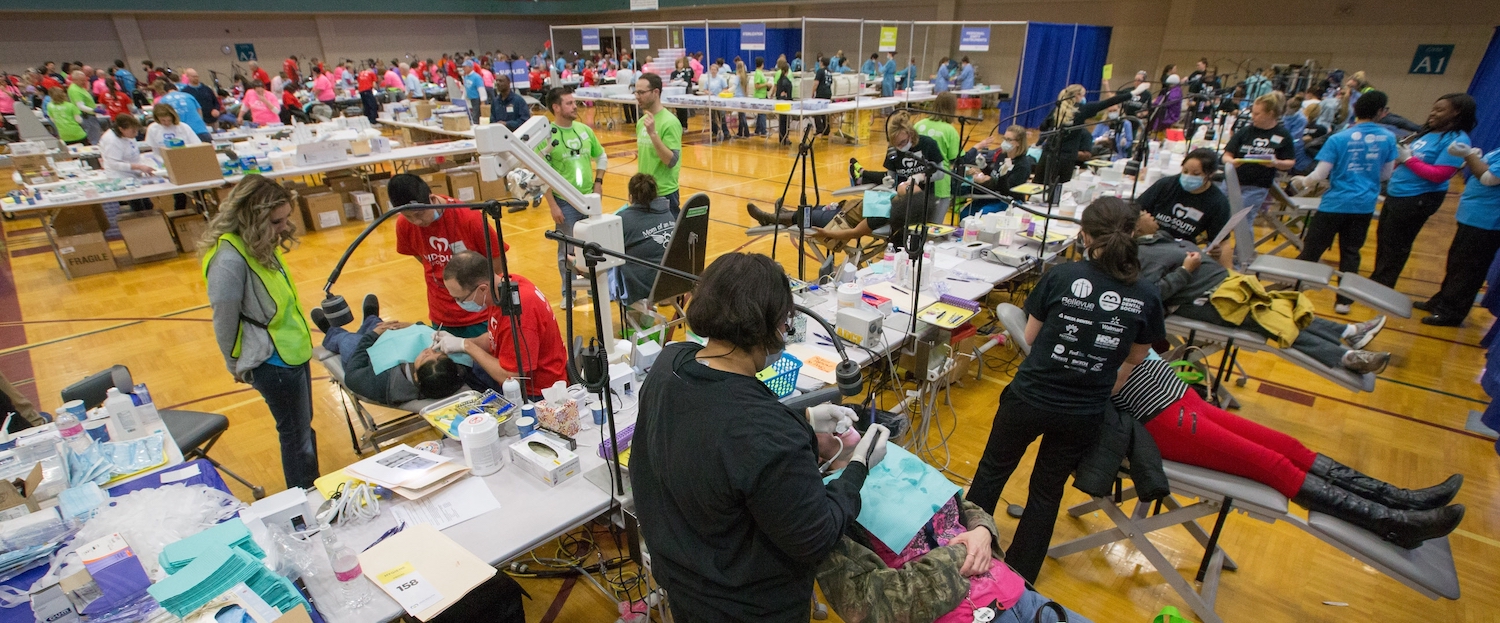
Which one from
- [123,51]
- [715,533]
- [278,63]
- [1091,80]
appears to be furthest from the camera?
[278,63]

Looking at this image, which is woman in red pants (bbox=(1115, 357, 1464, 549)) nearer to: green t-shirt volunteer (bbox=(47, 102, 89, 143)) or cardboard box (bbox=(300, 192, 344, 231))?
cardboard box (bbox=(300, 192, 344, 231))

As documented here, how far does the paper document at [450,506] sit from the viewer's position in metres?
1.98

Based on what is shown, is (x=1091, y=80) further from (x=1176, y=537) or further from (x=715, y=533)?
(x=715, y=533)

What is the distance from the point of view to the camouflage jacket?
1624 mm

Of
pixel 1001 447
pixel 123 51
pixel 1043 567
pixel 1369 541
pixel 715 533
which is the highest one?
pixel 123 51

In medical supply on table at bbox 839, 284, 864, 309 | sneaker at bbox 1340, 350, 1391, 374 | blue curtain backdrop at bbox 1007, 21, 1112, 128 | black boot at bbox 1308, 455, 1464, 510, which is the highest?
blue curtain backdrop at bbox 1007, 21, 1112, 128

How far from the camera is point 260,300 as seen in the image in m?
2.58

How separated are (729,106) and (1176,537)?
10421mm

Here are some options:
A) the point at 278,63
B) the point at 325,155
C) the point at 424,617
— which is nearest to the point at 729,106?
the point at 325,155

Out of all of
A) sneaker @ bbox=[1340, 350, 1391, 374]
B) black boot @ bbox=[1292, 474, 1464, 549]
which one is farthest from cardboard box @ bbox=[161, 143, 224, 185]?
sneaker @ bbox=[1340, 350, 1391, 374]

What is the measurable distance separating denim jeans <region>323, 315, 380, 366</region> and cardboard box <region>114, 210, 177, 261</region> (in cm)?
465

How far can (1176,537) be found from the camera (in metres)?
2.89

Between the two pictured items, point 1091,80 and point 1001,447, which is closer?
point 1001,447

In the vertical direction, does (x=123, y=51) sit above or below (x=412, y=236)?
above
